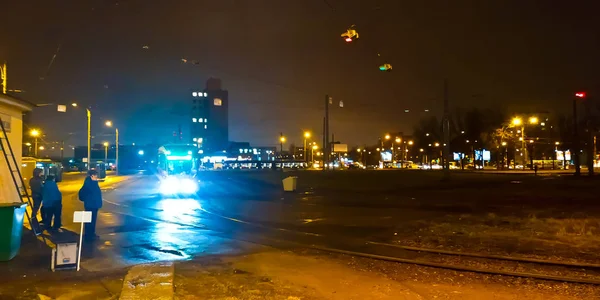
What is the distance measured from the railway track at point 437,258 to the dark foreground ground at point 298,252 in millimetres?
196

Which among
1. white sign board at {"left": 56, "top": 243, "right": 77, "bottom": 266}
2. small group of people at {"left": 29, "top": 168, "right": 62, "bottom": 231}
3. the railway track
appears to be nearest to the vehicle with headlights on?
small group of people at {"left": 29, "top": 168, "right": 62, "bottom": 231}

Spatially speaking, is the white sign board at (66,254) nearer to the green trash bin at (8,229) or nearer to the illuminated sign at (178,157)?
the green trash bin at (8,229)

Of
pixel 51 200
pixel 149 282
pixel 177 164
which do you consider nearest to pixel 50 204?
pixel 51 200

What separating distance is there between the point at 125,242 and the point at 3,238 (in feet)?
11.1

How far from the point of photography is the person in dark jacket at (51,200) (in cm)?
1447

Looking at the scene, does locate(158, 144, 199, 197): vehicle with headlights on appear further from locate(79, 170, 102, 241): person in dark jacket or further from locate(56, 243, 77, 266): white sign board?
locate(56, 243, 77, 266): white sign board

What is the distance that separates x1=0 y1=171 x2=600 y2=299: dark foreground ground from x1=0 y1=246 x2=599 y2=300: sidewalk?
0.02 m

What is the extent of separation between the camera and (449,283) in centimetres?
874

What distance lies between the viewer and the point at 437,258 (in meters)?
11.1

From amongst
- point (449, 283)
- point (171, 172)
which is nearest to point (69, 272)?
point (449, 283)

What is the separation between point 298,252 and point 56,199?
294 inches

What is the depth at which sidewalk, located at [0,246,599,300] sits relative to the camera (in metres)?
7.81

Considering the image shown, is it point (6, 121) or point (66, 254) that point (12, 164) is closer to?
point (6, 121)

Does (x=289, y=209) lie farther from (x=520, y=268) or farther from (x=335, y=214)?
(x=520, y=268)
